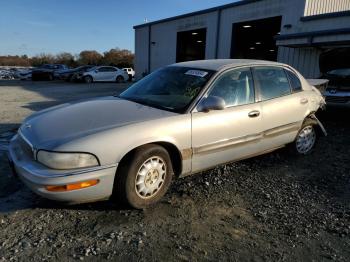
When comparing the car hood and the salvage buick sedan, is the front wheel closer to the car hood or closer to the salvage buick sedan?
the salvage buick sedan

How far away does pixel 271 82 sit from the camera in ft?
16.1

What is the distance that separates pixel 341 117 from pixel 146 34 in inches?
777

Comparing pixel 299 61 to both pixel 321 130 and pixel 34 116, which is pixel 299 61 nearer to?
pixel 321 130

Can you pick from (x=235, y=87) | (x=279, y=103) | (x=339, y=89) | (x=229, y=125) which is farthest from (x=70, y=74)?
(x=229, y=125)

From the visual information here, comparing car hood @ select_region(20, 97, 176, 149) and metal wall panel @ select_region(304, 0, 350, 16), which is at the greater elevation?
metal wall panel @ select_region(304, 0, 350, 16)

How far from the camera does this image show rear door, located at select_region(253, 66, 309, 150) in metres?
4.69

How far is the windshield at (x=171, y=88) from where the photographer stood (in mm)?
4059

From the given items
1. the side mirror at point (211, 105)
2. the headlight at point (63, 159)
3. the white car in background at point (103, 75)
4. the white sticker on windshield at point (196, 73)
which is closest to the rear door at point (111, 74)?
the white car in background at point (103, 75)

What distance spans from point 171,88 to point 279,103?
1631mm

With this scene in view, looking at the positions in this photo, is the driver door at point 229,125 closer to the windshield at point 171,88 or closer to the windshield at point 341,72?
the windshield at point 171,88

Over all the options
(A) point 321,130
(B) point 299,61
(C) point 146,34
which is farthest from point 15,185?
(C) point 146,34

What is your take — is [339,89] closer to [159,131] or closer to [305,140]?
[305,140]

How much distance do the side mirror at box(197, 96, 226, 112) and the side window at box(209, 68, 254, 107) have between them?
0.19 metres

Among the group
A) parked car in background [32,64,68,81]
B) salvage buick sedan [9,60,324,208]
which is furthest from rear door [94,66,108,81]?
salvage buick sedan [9,60,324,208]
